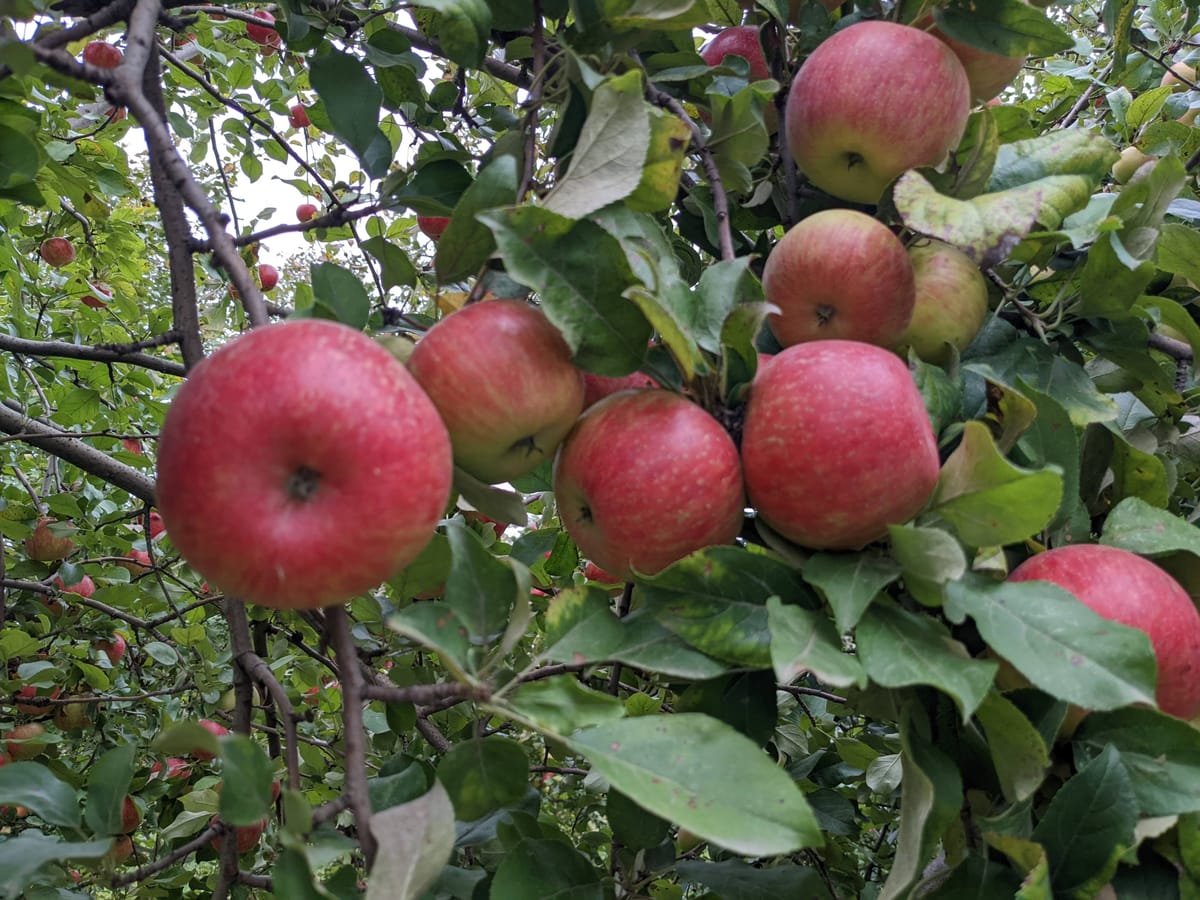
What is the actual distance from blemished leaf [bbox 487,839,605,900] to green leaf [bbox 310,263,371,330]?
23.0 inches

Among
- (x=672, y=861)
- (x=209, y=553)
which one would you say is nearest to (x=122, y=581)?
(x=672, y=861)

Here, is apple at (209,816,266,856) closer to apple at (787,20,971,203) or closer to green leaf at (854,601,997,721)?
green leaf at (854,601,997,721)

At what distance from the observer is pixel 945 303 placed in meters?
1.05

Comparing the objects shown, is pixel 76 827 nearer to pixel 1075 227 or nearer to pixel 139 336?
pixel 1075 227

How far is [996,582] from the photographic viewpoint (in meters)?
0.82

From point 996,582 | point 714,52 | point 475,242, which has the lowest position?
point 996,582

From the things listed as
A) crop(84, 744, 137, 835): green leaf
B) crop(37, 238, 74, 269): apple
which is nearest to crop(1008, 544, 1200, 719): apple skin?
crop(84, 744, 137, 835): green leaf

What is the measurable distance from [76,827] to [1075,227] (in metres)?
1.31

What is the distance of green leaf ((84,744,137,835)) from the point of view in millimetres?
897

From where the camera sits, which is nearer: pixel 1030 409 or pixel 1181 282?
pixel 1030 409

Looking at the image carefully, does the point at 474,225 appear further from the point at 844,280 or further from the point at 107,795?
the point at 107,795

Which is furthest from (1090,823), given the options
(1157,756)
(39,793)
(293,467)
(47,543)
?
(47,543)

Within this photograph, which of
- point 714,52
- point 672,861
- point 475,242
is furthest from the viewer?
point 714,52

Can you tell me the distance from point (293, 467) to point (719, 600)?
0.40 meters
